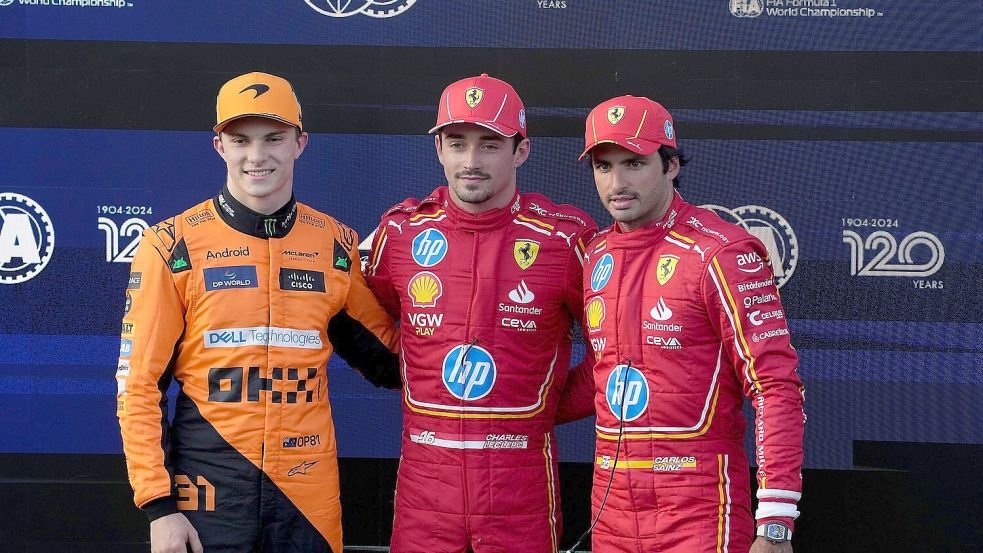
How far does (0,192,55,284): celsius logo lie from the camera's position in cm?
324

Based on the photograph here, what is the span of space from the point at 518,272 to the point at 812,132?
1208 millimetres

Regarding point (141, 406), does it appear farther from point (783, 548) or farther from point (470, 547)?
point (783, 548)

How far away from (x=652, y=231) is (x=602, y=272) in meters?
0.16

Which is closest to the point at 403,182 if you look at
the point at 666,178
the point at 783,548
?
the point at 666,178

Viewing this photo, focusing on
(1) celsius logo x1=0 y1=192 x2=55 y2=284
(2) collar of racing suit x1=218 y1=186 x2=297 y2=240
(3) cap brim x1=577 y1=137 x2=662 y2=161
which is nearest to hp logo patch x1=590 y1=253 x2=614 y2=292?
(3) cap brim x1=577 y1=137 x2=662 y2=161

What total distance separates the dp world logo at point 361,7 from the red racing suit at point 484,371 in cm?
89

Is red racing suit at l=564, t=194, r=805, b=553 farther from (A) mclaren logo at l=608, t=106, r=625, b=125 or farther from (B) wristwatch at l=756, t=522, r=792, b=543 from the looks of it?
(A) mclaren logo at l=608, t=106, r=625, b=125

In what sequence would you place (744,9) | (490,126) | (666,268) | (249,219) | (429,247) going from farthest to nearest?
(744,9)
(429,247)
(490,126)
(249,219)
(666,268)

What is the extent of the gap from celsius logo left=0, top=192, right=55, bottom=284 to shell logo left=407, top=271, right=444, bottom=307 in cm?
138

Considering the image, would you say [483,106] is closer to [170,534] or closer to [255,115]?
[255,115]

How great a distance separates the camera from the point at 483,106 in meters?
2.58

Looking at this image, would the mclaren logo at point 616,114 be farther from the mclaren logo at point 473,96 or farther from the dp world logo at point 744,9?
the dp world logo at point 744,9

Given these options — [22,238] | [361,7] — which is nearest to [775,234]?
[361,7]

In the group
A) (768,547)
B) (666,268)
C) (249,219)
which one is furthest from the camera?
(249,219)
